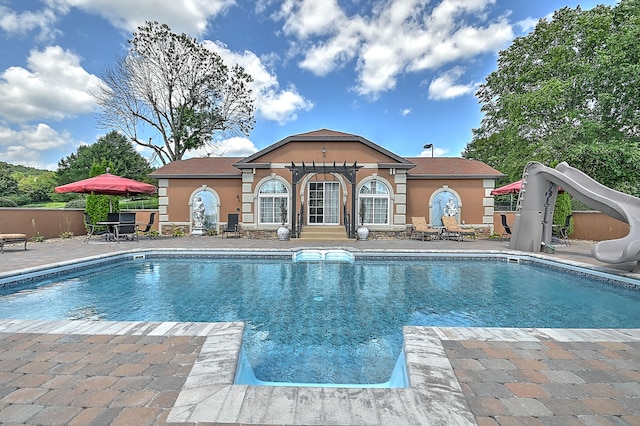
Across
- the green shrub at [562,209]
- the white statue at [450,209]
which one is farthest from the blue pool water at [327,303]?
the green shrub at [562,209]

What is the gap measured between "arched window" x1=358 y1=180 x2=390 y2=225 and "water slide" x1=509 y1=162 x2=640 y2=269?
18.3 feet

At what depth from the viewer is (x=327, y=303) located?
567cm

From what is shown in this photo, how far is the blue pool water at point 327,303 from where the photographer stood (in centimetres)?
377

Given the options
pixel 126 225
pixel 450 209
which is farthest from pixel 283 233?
pixel 450 209

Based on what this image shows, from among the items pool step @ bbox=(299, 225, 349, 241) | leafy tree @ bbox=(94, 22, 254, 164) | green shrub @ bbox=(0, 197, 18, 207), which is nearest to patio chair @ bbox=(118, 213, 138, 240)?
pool step @ bbox=(299, 225, 349, 241)

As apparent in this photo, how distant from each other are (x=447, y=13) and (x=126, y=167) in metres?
39.0

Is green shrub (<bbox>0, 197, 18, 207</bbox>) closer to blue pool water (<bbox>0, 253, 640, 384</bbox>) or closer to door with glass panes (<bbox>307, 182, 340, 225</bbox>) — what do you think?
blue pool water (<bbox>0, 253, 640, 384</bbox>)

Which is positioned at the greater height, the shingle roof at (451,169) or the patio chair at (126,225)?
the shingle roof at (451,169)

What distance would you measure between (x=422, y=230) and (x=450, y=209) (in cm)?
279

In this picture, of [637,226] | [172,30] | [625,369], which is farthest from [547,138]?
[172,30]

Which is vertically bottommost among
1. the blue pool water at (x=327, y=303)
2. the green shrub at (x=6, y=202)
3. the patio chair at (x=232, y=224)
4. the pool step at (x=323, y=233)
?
the blue pool water at (x=327, y=303)

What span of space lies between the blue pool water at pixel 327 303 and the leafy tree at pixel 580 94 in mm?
11858

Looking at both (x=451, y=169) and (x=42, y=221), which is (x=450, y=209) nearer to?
(x=451, y=169)

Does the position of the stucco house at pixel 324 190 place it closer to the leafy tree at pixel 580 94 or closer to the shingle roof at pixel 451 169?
the shingle roof at pixel 451 169
